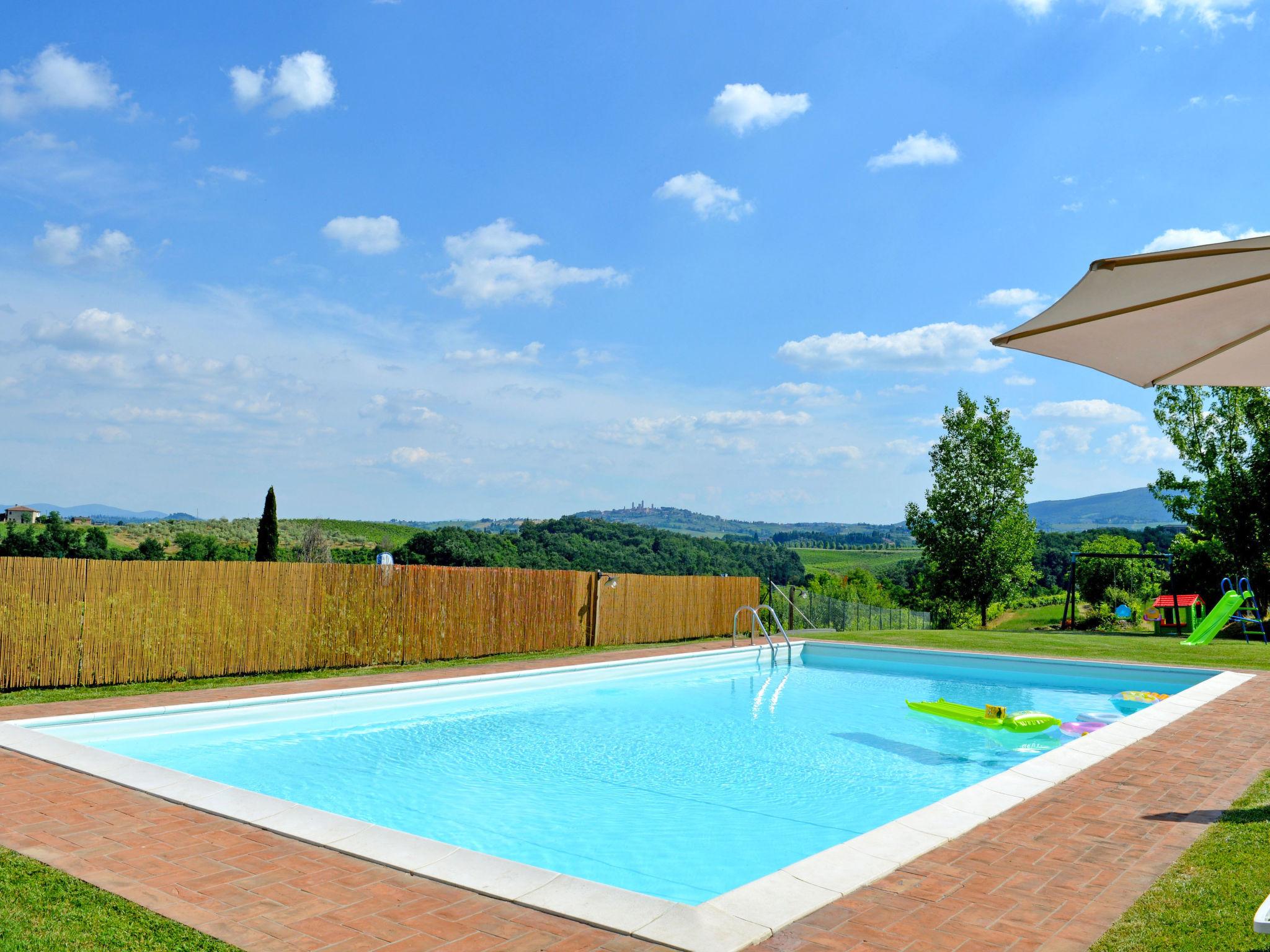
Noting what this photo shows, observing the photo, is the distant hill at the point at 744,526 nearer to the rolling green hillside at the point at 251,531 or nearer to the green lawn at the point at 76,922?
the rolling green hillside at the point at 251,531

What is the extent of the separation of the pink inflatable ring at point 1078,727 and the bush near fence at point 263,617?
8.86 metres

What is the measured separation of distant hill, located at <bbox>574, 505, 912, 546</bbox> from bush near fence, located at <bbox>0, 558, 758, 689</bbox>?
73.2 m

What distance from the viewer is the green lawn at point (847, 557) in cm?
8100

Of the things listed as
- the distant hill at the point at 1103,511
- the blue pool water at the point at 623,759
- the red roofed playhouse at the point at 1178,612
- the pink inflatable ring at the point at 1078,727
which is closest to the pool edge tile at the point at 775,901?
the blue pool water at the point at 623,759

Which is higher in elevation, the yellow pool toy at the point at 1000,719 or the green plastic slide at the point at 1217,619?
the green plastic slide at the point at 1217,619

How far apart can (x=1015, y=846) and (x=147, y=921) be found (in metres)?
4.06

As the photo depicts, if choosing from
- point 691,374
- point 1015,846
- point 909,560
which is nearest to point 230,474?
point 691,374

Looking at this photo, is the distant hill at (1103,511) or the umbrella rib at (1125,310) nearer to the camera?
the umbrella rib at (1125,310)

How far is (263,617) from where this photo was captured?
11.7 meters

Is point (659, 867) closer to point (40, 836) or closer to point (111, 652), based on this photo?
point (40, 836)

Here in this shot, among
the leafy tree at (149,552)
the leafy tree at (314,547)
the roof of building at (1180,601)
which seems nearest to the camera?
the roof of building at (1180,601)

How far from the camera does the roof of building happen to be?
19891mm

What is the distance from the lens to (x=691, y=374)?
2761cm

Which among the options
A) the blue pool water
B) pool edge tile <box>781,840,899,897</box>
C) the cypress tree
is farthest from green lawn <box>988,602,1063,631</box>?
pool edge tile <box>781,840,899,897</box>
